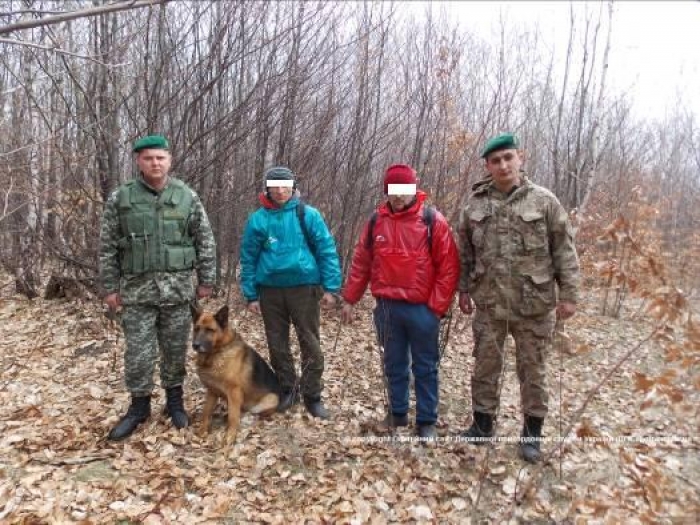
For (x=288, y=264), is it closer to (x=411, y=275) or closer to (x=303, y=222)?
(x=303, y=222)

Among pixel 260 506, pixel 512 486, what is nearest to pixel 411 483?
pixel 512 486

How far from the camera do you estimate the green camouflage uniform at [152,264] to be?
362 centimetres

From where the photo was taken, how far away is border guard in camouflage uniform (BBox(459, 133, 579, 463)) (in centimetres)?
341

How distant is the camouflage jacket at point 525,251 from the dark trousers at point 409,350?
568mm

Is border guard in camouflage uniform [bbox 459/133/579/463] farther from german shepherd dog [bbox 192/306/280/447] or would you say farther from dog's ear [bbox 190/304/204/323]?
dog's ear [bbox 190/304/204/323]

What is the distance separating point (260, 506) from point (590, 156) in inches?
311

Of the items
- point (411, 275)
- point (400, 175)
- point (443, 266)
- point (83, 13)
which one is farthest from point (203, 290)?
point (83, 13)

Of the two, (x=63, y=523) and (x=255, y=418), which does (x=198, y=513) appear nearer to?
(x=63, y=523)

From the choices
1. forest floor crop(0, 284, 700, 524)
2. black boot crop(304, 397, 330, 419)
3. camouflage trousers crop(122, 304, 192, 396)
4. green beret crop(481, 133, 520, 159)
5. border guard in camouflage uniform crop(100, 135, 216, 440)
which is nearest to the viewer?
forest floor crop(0, 284, 700, 524)

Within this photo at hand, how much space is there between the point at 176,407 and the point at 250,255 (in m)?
1.50

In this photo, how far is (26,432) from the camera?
3861mm

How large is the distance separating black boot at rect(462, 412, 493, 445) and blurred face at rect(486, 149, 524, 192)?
75.3 inches

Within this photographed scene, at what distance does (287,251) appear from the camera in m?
3.93

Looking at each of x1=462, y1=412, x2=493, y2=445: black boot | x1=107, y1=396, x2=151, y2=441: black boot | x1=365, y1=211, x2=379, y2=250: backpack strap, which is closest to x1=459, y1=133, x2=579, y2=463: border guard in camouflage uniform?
x1=462, y1=412, x2=493, y2=445: black boot
